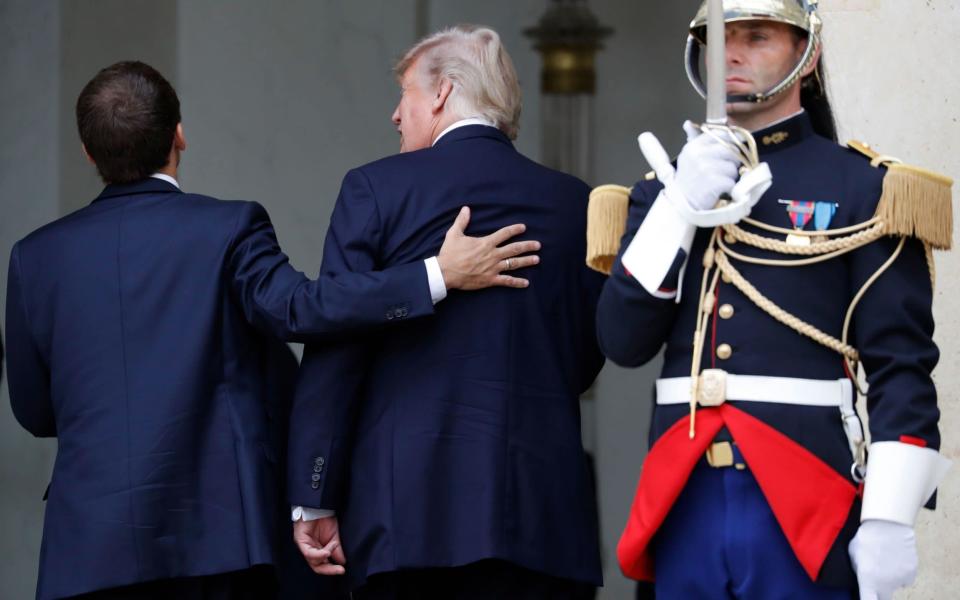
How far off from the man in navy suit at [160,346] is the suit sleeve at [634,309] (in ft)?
1.64

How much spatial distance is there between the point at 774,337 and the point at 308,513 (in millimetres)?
1033

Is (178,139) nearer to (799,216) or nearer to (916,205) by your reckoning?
(799,216)

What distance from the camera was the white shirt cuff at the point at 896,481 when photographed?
2824 millimetres

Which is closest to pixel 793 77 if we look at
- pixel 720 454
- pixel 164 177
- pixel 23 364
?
pixel 720 454

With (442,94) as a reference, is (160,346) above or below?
below

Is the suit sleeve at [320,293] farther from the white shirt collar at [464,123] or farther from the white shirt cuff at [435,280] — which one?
the white shirt collar at [464,123]

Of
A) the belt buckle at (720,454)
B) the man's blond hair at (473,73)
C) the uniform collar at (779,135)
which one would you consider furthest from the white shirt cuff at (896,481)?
the man's blond hair at (473,73)

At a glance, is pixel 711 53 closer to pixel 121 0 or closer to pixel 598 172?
pixel 121 0

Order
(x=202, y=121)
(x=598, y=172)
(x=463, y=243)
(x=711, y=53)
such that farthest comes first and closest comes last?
(x=598, y=172)
(x=202, y=121)
(x=463, y=243)
(x=711, y=53)

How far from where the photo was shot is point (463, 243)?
137 inches

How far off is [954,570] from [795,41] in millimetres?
1409

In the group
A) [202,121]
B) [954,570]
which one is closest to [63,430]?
[954,570]

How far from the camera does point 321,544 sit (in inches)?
140

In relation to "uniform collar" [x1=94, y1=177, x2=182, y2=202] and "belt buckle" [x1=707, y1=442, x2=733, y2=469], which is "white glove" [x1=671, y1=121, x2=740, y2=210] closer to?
"belt buckle" [x1=707, y1=442, x2=733, y2=469]
